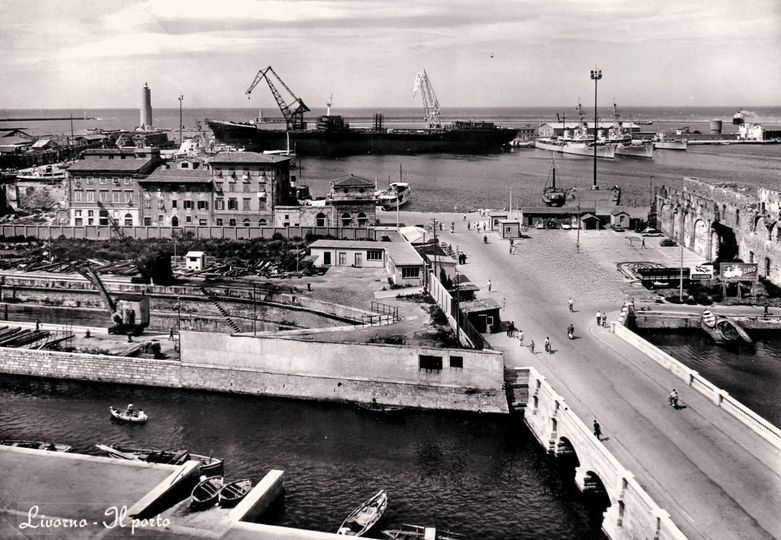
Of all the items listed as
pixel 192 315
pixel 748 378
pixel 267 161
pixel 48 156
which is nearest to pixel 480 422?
pixel 748 378

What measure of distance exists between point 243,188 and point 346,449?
41.2 meters

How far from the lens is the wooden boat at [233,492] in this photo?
2661 cm

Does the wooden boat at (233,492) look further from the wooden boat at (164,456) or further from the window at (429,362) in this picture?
the window at (429,362)

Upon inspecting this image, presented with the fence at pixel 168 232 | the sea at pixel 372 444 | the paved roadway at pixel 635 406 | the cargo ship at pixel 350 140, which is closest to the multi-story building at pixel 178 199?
the fence at pixel 168 232

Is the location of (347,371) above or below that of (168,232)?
below

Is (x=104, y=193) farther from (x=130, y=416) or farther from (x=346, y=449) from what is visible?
(x=346, y=449)

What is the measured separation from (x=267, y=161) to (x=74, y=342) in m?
28.1

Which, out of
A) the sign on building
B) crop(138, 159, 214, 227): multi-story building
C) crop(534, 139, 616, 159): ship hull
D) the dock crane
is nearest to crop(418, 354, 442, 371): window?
the dock crane

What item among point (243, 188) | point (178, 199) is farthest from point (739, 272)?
point (178, 199)

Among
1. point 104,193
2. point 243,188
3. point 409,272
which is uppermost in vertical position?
point 243,188

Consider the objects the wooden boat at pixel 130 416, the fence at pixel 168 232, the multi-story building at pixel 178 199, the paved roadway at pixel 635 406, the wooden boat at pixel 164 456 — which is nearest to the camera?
the paved roadway at pixel 635 406

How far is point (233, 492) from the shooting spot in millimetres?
27266

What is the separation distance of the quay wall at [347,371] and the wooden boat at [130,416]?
4.29 meters

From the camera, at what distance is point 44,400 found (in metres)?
39.4
